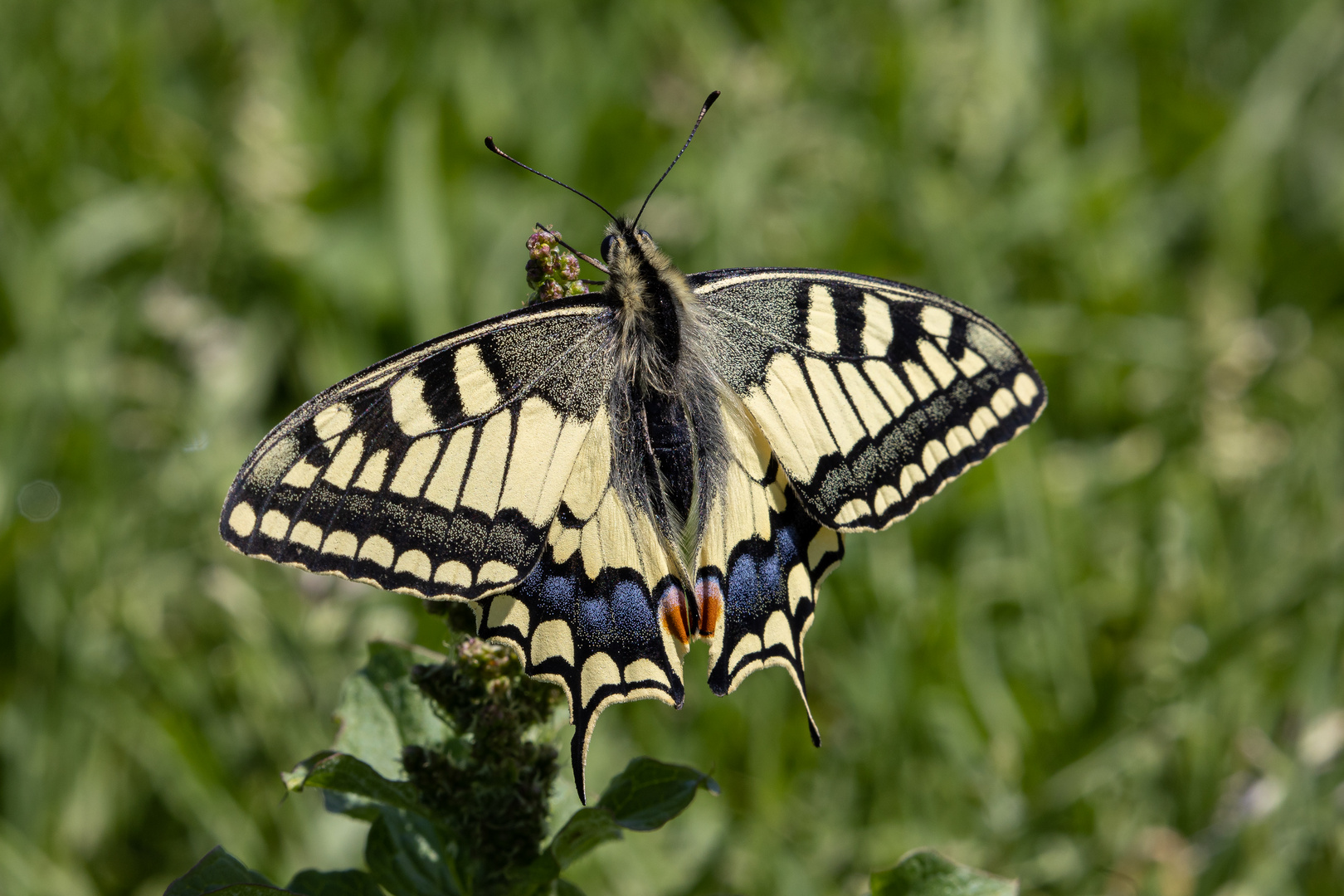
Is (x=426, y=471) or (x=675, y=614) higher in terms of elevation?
(x=426, y=471)

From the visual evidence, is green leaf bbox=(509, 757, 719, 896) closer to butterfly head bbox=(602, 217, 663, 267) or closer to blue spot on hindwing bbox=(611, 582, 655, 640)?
blue spot on hindwing bbox=(611, 582, 655, 640)

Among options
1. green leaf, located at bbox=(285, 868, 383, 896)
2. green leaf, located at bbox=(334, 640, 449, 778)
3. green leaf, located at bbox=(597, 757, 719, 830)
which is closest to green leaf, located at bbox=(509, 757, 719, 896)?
green leaf, located at bbox=(597, 757, 719, 830)

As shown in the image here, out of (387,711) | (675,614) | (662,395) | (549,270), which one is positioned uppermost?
(549,270)

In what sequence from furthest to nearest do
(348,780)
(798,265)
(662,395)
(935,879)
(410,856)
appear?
(798,265) < (662,395) < (410,856) < (935,879) < (348,780)

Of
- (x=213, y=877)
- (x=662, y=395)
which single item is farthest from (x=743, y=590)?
(x=213, y=877)

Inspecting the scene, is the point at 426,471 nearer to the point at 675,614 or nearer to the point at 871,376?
the point at 675,614

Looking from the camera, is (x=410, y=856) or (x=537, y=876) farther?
(x=410, y=856)

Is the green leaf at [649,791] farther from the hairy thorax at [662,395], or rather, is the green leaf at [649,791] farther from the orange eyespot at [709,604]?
the hairy thorax at [662,395]

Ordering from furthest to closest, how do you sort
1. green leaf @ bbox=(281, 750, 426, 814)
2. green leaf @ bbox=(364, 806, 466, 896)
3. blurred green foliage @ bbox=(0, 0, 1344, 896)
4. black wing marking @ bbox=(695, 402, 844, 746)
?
blurred green foliage @ bbox=(0, 0, 1344, 896) < black wing marking @ bbox=(695, 402, 844, 746) < green leaf @ bbox=(364, 806, 466, 896) < green leaf @ bbox=(281, 750, 426, 814)
